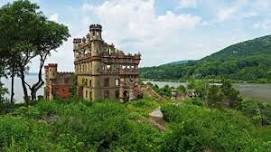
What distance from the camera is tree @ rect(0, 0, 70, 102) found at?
46.2 meters

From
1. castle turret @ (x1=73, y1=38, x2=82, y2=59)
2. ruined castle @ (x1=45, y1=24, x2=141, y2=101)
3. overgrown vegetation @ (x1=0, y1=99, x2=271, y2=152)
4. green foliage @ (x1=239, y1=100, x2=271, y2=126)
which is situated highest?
castle turret @ (x1=73, y1=38, x2=82, y2=59)

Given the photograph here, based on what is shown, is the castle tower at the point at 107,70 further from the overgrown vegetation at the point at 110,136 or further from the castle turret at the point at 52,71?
the overgrown vegetation at the point at 110,136

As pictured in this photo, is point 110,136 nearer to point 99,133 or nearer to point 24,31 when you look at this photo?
point 99,133

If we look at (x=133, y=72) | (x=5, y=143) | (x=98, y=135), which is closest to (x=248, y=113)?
(x=133, y=72)

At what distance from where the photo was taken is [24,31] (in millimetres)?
46719

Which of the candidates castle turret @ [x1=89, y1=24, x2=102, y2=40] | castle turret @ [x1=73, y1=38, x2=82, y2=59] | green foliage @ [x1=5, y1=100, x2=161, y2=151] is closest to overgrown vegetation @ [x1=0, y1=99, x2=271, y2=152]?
green foliage @ [x1=5, y1=100, x2=161, y2=151]

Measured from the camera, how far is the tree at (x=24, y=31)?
4625 centimetres

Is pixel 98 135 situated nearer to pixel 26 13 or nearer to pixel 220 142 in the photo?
pixel 220 142

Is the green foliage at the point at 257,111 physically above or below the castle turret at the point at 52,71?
below

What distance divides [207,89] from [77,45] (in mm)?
28045

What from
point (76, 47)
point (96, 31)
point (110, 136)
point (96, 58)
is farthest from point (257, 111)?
point (110, 136)

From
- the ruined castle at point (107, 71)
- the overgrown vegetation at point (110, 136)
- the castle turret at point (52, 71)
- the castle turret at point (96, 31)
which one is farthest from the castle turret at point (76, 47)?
the overgrown vegetation at point (110, 136)

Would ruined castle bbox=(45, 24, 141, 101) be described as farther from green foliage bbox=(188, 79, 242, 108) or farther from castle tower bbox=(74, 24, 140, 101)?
green foliage bbox=(188, 79, 242, 108)

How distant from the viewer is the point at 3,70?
50.5 metres
